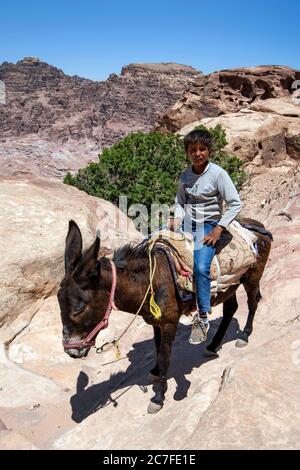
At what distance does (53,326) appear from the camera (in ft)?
22.4

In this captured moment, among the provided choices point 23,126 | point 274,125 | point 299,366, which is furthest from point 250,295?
point 23,126

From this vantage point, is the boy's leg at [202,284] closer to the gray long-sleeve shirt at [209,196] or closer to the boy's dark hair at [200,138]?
the gray long-sleeve shirt at [209,196]

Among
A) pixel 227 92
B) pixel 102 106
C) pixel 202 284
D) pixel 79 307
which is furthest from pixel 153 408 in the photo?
pixel 102 106

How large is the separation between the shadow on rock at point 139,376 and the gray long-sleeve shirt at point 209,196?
1.99m

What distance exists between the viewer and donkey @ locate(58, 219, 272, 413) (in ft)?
11.6

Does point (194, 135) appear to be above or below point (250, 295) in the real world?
above

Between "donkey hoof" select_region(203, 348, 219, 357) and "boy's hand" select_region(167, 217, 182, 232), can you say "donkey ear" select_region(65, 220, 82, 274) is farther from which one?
"donkey hoof" select_region(203, 348, 219, 357)

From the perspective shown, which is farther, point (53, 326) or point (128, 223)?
point (128, 223)

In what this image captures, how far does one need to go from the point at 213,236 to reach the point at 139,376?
2.39 m

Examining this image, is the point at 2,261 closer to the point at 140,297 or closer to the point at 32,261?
the point at 32,261

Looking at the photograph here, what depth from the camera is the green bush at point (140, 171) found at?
1770 cm

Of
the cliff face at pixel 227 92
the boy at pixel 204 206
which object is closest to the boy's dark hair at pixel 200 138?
the boy at pixel 204 206
